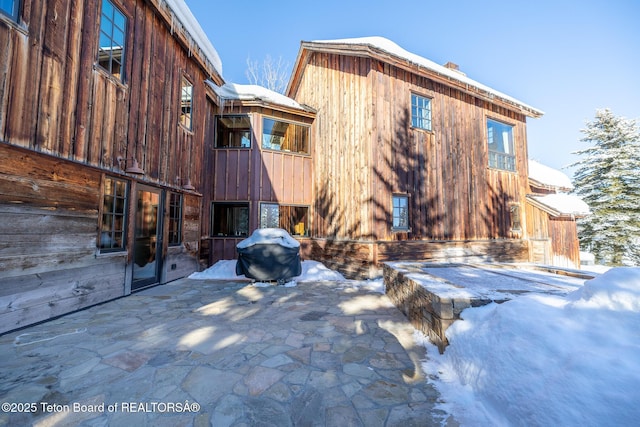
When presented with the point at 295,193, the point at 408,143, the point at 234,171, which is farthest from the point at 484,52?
the point at 234,171

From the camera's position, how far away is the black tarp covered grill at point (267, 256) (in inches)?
236

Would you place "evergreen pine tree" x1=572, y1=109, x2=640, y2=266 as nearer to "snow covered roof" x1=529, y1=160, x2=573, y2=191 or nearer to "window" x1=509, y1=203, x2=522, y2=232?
"snow covered roof" x1=529, y1=160, x2=573, y2=191

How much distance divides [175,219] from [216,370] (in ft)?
17.6

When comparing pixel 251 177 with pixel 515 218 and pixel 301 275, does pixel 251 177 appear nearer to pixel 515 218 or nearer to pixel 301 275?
pixel 301 275

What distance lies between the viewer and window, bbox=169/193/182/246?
6.62 m

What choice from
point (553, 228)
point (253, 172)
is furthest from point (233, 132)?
point (553, 228)

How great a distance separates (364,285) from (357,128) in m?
4.47

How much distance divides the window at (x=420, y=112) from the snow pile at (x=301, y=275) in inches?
205

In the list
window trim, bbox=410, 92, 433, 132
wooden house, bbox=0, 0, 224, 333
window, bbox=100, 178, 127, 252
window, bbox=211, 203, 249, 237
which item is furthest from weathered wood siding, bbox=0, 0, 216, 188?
window trim, bbox=410, 92, 433, 132

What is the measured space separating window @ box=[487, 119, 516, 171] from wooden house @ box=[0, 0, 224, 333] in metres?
10.7

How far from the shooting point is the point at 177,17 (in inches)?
237

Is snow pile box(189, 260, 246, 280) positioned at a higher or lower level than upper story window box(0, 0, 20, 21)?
lower

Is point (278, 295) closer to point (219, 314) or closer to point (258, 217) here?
point (219, 314)

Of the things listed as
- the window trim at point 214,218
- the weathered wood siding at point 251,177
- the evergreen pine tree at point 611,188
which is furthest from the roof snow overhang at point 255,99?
the evergreen pine tree at point 611,188
